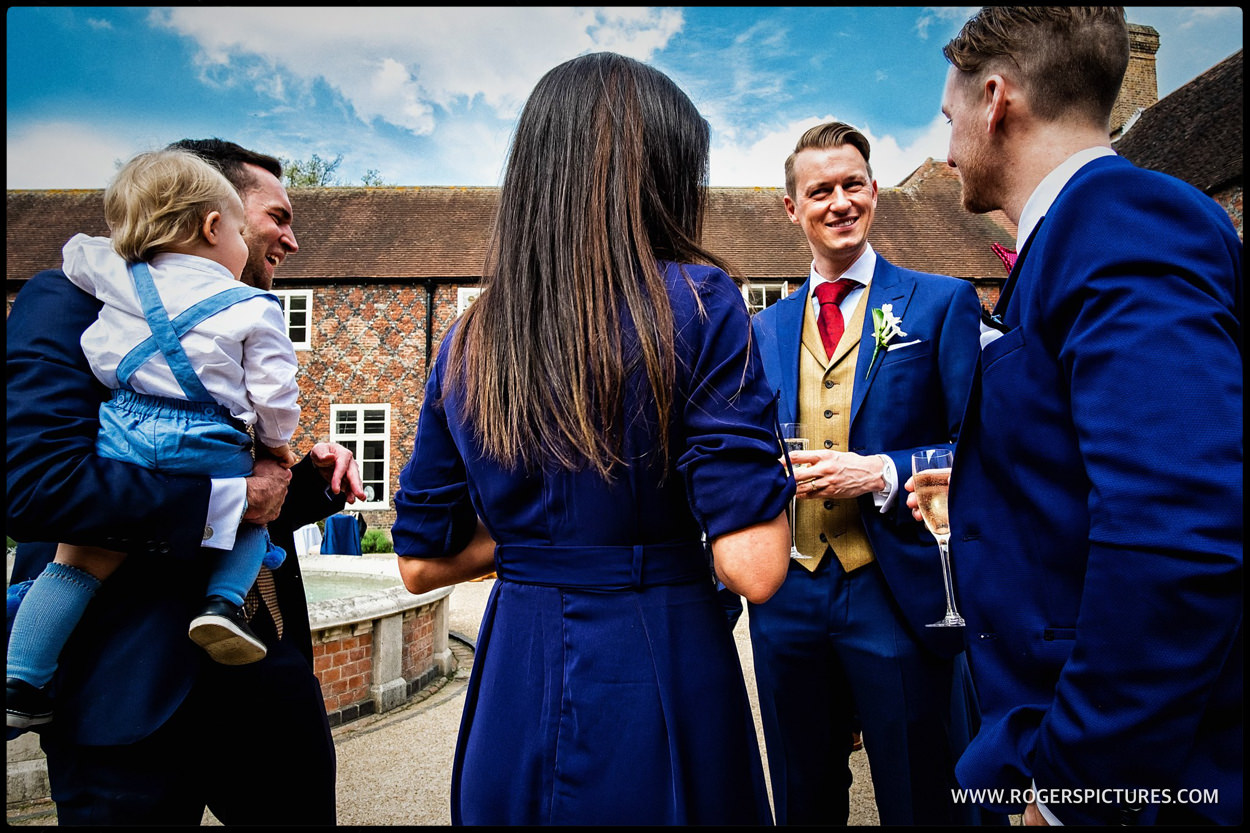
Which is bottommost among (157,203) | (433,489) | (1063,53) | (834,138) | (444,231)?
(433,489)

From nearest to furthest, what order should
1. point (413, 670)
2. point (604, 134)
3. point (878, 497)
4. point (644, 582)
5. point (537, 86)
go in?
point (644, 582), point (604, 134), point (537, 86), point (878, 497), point (413, 670)

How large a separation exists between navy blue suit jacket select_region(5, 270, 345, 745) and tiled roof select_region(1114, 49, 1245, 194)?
54.1ft

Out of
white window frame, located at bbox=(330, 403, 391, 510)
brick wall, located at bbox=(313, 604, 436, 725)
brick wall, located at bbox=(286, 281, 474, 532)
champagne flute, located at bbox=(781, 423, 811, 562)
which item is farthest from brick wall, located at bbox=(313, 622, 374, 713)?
brick wall, located at bbox=(286, 281, 474, 532)

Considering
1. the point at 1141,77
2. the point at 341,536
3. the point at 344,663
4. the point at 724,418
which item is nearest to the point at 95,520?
the point at 724,418

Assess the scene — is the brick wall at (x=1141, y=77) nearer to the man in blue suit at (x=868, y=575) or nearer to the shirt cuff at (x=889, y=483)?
the man in blue suit at (x=868, y=575)

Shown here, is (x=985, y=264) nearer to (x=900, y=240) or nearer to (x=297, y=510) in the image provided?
(x=900, y=240)

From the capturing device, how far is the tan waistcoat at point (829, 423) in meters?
2.45

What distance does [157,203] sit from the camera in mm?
1943

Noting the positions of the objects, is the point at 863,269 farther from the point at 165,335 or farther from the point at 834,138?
the point at 165,335

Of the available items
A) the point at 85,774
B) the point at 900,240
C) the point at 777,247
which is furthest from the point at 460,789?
the point at 900,240

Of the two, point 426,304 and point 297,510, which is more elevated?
point 426,304

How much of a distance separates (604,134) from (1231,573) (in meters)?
1.24

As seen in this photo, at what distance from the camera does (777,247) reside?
820 inches

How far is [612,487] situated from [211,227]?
1.43 meters
